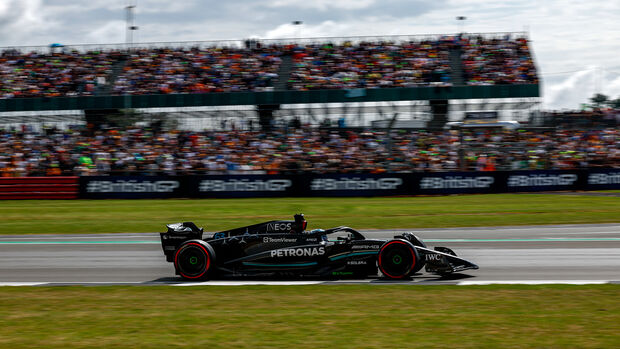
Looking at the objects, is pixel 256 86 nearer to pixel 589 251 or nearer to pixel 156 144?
pixel 156 144

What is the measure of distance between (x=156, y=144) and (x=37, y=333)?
24.0 meters

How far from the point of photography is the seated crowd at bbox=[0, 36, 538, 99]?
33219 mm

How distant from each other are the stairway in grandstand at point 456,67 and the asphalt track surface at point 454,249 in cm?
1793

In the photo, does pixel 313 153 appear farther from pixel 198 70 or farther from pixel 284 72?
pixel 198 70

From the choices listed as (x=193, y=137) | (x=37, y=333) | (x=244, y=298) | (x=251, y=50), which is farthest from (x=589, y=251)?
(x=251, y=50)

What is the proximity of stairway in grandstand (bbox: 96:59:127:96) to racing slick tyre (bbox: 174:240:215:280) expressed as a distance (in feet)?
91.0

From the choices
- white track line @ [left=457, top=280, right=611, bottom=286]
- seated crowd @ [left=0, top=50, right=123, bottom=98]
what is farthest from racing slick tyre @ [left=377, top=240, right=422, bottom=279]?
seated crowd @ [left=0, top=50, right=123, bottom=98]

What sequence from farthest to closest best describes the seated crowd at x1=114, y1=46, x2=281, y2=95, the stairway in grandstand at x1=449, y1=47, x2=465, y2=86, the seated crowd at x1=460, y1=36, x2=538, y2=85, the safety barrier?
the seated crowd at x1=114, y1=46, x2=281, y2=95
the stairway in grandstand at x1=449, y1=47, x2=465, y2=86
the seated crowd at x1=460, y1=36, x2=538, y2=85
the safety barrier

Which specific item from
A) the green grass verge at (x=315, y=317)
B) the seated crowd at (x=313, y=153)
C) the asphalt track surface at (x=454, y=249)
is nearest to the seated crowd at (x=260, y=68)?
the seated crowd at (x=313, y=153)

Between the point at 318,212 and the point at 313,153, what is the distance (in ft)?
25.5

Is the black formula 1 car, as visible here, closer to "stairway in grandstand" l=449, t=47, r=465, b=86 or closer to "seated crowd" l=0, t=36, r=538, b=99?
"seated crowd" l=0, t=36, r=538, b=99

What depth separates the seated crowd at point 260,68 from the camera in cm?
3322

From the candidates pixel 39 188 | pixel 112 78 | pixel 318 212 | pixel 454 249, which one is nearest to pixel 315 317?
pixel 454 249

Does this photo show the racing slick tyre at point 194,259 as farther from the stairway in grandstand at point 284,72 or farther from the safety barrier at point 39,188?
the stairway in grandstand at point 284,72
